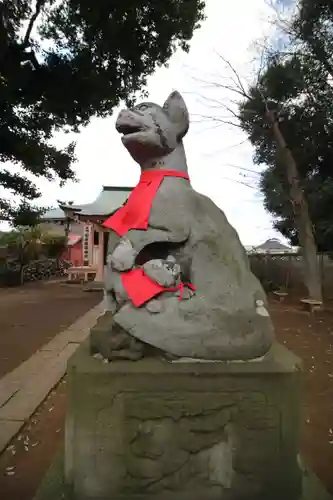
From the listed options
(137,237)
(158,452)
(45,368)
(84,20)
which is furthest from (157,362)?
(84,20)

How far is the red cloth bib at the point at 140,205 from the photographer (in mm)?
1793

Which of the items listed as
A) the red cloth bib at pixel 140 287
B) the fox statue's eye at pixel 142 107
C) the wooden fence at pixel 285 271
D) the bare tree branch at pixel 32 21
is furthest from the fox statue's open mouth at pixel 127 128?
the wooden fence at pixel 285 271

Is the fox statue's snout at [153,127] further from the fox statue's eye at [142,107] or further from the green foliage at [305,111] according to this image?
the green foliage at [305,111]

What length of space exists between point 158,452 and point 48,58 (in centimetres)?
741

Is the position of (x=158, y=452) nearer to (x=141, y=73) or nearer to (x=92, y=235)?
(x=141, y=73)

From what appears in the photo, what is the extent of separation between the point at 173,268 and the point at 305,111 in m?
10.6

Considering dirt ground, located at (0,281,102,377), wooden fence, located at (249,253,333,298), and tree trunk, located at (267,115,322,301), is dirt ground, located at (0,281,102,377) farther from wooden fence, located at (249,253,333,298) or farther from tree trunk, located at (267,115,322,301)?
wooden fence, located at (249,253,333,298)

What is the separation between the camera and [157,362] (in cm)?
167

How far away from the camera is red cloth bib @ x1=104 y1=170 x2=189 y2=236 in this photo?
1793mm

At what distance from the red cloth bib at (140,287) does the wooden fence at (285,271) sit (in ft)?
42.8

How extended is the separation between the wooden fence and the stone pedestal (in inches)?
511

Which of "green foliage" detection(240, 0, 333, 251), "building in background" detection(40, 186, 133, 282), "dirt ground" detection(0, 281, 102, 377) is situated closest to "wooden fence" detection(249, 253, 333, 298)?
"green foliage" detection(240, 0, 333, 251)

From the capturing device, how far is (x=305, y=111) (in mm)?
11180

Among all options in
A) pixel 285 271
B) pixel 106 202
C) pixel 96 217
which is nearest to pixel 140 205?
pixel 285 271
